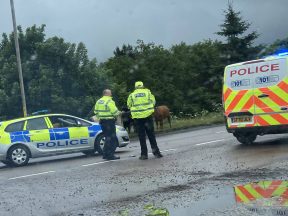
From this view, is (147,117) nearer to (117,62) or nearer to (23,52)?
(23,52)

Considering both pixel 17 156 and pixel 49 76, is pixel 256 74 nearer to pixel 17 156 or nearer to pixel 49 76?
pixel 17 156

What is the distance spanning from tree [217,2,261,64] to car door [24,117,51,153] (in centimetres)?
2909

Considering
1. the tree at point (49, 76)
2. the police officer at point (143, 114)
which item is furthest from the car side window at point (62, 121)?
the tree at point (49, 76)

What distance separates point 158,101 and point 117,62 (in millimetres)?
5145

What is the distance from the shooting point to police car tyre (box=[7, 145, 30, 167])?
45.8 feet

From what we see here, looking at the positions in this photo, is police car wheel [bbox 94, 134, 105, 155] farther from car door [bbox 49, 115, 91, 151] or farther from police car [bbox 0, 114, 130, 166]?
car door [bbox 49, 115, 91, 151]

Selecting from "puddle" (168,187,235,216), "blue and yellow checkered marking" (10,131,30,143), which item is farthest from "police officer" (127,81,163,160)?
"puddle" (168,187,235,216)

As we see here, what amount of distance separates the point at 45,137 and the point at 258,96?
5779 mm

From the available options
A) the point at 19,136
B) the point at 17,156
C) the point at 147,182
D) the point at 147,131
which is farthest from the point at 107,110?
the point at 147,182

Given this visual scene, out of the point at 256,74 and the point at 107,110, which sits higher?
the point at 256,74

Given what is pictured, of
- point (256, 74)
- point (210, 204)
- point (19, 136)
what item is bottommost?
point (210, 204)

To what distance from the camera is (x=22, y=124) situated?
14.6 m

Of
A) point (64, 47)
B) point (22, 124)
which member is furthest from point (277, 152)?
point (64, 47)

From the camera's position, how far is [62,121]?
49.2 ft
